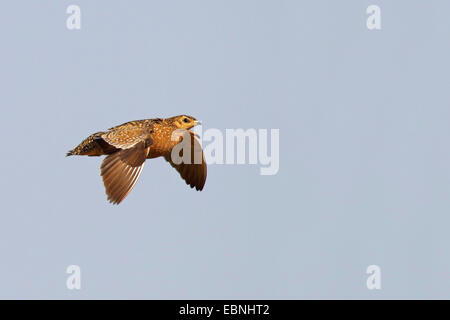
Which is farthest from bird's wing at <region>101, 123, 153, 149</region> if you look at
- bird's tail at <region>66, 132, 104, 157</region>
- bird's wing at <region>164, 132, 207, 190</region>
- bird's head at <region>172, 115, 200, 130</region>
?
bird's wing at <region>164, 132, 207, 190</region>

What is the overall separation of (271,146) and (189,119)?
312cm

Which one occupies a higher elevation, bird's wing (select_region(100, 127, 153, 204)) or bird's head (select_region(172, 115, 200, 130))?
bird's head (select_region(172, 115, 200, 130))

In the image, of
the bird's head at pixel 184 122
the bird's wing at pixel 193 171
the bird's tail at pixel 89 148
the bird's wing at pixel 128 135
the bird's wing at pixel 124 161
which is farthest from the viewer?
the bird's wing at pixel 193 171

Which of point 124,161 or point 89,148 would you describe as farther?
point 89,148

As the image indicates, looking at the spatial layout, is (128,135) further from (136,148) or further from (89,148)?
(89,148)

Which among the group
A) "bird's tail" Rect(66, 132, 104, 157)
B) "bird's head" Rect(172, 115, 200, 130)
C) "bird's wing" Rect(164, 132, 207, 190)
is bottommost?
"bird's wing" Rect(164, 132, 207, 190)

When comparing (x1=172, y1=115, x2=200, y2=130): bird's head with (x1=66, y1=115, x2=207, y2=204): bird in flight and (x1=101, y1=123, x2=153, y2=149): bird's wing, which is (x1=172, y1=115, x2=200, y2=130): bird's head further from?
(x1=101, y1=123, x2=153, y2=149): bird's wing

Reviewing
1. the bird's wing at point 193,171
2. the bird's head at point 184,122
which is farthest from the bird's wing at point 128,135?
the bird's wing at point 193,171

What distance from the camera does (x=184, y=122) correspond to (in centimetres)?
3244

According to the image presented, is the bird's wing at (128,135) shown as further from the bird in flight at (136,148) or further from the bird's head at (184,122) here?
the bird's head at (184,122)

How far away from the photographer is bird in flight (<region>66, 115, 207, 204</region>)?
30.3m

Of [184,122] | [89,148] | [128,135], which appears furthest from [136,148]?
[184,122]

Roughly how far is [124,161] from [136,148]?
604 mm

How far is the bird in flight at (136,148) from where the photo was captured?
30.3m
